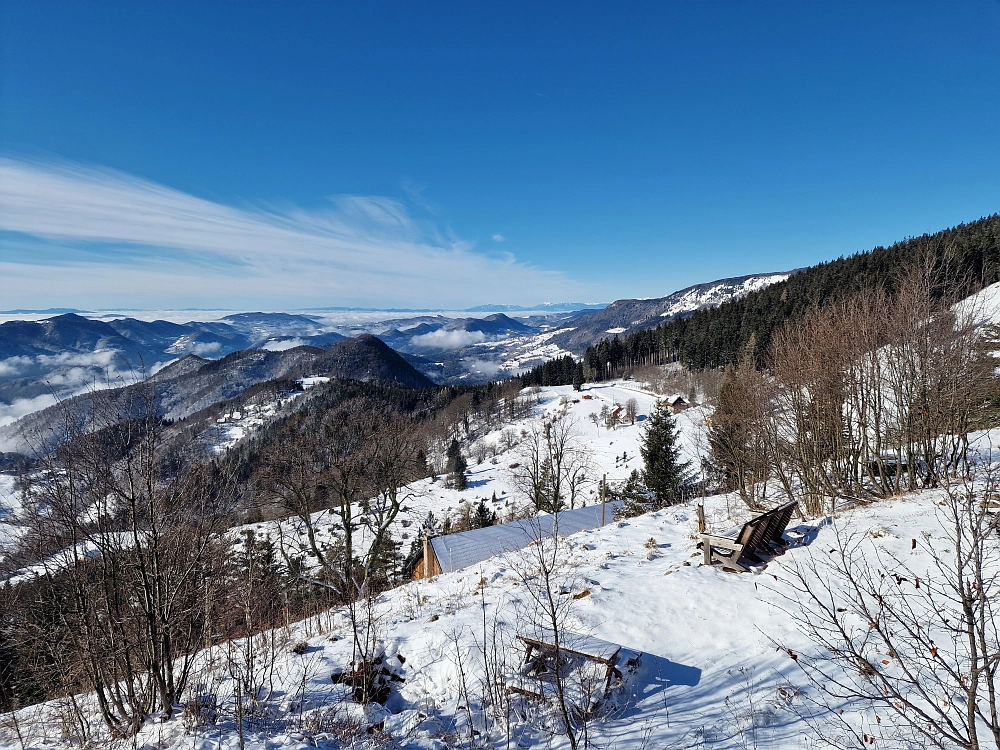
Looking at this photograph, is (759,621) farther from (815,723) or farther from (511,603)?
(511,603)

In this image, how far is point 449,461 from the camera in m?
64.0

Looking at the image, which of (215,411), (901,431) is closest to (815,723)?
(901,431)

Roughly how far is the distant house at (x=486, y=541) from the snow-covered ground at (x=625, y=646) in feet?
22.6

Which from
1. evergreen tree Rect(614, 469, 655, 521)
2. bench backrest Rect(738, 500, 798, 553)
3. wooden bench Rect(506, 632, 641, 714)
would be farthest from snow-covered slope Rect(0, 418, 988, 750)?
evergreen tree Rect(614, 469, 655, 521)

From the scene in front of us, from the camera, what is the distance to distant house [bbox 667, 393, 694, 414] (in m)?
57.6

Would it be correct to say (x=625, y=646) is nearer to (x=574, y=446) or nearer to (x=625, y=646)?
(x=625, y=646)

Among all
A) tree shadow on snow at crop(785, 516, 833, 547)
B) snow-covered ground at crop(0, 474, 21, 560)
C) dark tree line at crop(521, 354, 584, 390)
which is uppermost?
dark tree line at crop(521, 354, 584, 390)

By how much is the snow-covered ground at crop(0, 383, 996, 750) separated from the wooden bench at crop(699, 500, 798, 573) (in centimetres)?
37

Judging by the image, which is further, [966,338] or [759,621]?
[966,338]

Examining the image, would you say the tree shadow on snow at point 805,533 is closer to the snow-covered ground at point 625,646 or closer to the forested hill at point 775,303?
the snow-covered ground at point 625,646

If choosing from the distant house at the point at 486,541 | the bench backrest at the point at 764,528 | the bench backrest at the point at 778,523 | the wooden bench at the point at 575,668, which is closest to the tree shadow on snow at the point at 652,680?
the wooden bench at the point at 575,668

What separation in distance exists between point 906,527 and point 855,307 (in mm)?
6464

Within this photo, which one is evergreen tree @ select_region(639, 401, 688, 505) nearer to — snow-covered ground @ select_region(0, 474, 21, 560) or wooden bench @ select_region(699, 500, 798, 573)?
wooden bench @ select_region(699, 500, 798, 573)

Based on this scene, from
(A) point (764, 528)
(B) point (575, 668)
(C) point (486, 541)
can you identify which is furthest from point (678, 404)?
(B) point (575, 668)
